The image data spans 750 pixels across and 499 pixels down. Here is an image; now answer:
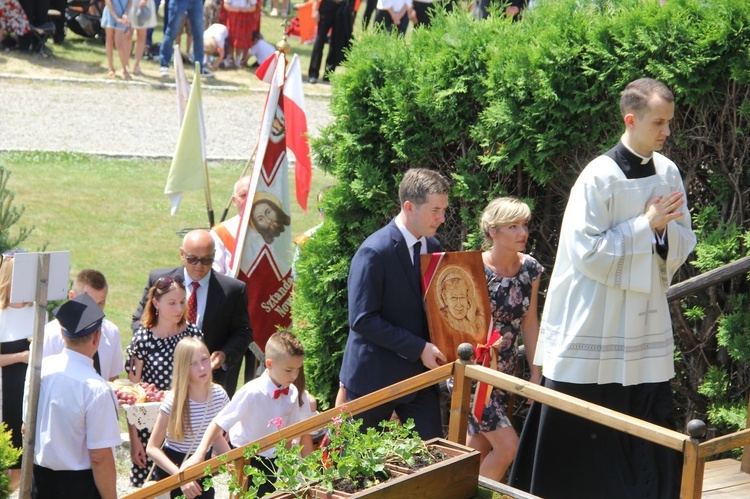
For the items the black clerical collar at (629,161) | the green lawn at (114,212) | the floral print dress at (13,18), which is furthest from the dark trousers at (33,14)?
the black clerical collar at (629,161)

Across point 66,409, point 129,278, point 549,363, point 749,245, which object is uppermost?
point 749,245

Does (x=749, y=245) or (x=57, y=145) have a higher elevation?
(x=749, y=245)

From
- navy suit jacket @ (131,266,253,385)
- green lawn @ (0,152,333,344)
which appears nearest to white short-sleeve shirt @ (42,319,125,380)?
navy suit jacket @ (131,266,253,385)

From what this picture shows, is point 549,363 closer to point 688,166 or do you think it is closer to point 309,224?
point 688,166

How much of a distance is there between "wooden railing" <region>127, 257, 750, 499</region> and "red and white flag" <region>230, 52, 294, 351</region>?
3.67m

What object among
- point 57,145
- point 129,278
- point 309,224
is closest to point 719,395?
point 129,278

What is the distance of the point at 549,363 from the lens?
5383 millimetres

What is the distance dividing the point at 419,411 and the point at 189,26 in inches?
615

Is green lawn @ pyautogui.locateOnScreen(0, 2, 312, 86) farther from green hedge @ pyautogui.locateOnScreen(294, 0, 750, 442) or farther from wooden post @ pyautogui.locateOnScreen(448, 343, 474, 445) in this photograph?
wooden post @ pyautogui.locateOnScreen(448, 343, 474, 445)

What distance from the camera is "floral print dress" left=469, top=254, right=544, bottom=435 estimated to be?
6191 millimetres

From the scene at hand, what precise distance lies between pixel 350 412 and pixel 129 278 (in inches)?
297

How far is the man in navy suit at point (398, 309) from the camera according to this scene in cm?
578

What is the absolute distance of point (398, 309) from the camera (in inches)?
232

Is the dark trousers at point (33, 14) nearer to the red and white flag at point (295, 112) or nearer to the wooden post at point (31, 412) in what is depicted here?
the red and white flag at point (295, 112)
